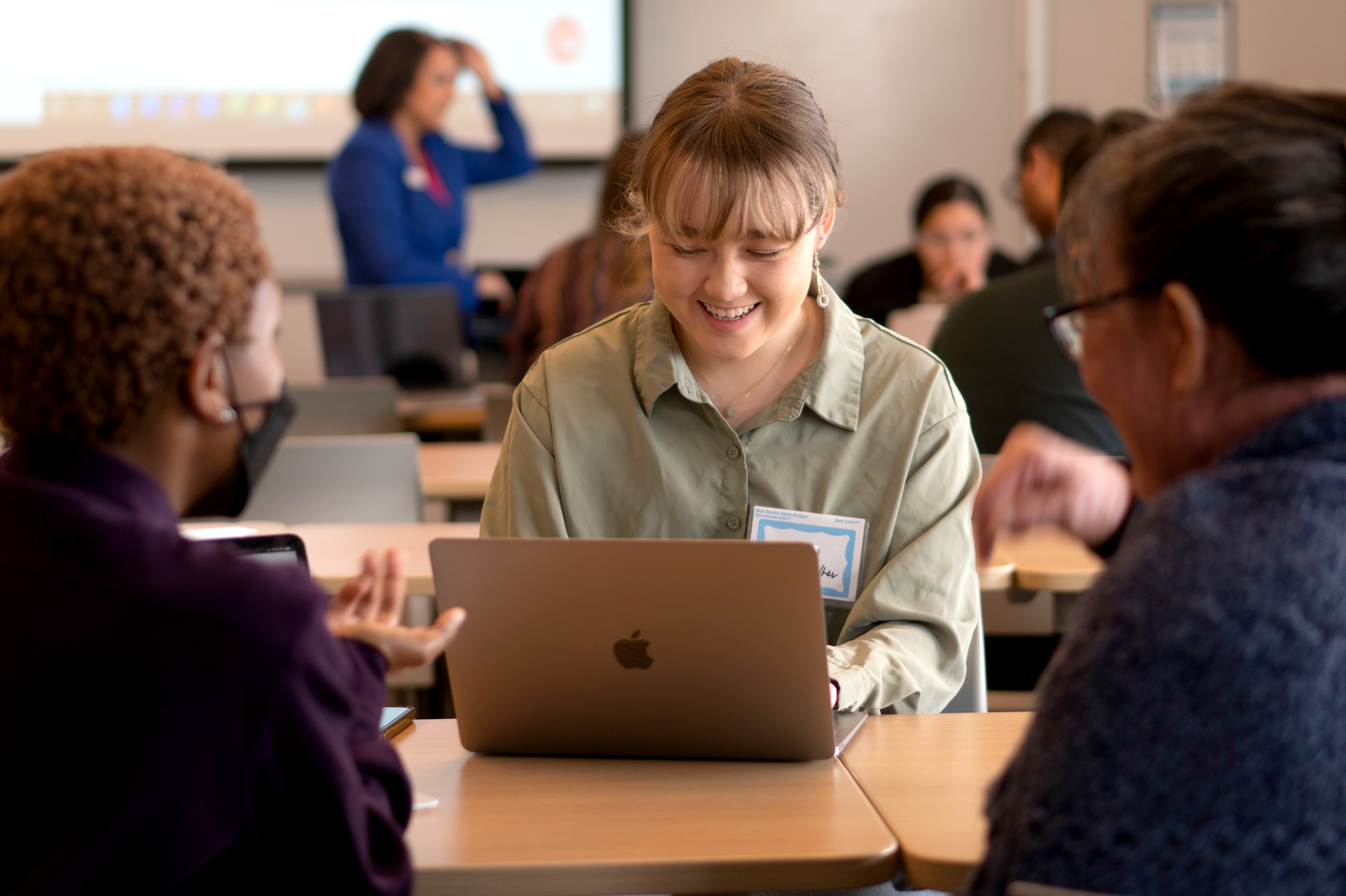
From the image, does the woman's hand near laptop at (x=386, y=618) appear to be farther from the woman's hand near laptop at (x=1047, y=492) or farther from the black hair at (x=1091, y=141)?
the black hair at (x=1091, y=141)

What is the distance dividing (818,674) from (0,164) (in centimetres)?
588

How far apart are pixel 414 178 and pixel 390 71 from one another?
1.13 ft

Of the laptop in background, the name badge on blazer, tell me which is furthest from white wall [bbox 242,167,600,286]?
the laptop in background

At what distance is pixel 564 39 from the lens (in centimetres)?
574

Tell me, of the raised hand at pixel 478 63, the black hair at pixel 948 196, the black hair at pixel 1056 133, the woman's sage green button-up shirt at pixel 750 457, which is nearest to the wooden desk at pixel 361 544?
the woman's sage green button-up shirt at pixel 750 457

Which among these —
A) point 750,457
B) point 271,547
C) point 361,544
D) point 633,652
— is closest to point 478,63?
point 361,544

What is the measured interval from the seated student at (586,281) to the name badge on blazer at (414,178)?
867 mm

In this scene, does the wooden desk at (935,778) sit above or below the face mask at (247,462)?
below

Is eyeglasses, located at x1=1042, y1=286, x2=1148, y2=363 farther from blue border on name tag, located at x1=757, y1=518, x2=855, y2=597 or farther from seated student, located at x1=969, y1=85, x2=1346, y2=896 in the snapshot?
blue border on name tag, located at x1=757, y1=518, x2=855, y2=597

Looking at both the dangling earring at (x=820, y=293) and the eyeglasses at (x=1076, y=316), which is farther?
the dangling earring at (x=820, y=293)

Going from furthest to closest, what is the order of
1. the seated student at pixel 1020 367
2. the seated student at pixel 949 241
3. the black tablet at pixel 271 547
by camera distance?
the seated student at pixel 949 241, the seated student at pixel 1020 367, the black tablet at pixel 271 547

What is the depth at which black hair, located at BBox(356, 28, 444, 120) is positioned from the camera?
4.09 m

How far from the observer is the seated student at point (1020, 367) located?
2625 mm

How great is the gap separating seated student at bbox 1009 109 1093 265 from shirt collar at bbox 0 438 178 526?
3.11m
